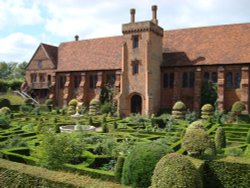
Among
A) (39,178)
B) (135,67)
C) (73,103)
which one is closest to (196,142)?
(39,178)

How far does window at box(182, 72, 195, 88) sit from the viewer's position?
37.1 m

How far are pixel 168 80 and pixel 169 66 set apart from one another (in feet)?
6.09

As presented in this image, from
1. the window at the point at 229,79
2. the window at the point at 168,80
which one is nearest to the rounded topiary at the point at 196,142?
the window at the point at 229,79

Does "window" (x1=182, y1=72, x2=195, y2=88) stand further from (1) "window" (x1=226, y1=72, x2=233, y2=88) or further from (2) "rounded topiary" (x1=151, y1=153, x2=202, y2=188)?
(2) "rounded topiary" (x1=151, y1=153, x2=202, y2=188)

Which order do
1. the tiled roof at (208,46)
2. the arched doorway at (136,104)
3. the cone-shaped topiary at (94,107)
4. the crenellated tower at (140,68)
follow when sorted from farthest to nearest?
the cone-shaped topiary at (94,107) → the arched doorway at (136,104) → the crenellated tower at (140,68) → the tiled roof at (208,46)

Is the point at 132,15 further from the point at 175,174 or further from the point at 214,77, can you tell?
the point at 175,174

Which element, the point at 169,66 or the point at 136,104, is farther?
the point at 169,66

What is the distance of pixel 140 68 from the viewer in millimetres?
36781

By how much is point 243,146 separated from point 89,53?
104ft

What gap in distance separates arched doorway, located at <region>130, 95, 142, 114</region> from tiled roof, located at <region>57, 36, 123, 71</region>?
5548mm

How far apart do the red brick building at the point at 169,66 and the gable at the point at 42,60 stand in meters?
6.76

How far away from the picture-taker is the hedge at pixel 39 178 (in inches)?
349

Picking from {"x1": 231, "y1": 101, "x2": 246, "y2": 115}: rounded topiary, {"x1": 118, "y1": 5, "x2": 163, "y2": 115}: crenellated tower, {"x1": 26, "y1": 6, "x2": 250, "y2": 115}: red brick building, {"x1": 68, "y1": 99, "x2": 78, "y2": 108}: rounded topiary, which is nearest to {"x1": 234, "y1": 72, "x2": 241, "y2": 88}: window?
{"x1": 26, "y1": 6, "x2": 250, "y2": 115}: red brick building

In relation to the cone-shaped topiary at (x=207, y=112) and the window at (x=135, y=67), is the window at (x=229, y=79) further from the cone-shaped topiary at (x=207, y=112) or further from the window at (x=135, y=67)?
the window at (x=135, y=67)
